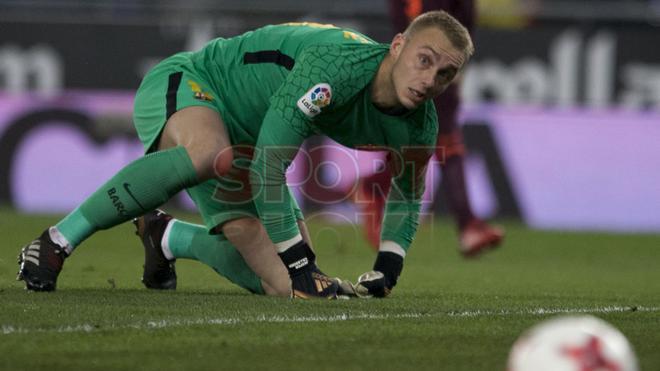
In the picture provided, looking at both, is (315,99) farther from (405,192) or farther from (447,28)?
(405,192)

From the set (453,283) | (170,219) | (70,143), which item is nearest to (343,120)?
(170,219)

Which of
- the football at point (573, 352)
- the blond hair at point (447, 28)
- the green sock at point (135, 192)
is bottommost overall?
the green sock at point (135, 192)

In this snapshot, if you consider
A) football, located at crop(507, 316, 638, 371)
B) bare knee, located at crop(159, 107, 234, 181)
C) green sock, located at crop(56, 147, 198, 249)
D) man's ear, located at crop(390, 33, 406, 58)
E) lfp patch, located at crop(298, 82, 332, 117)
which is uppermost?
man's ear, located at crop(390, 33, 406, 58)

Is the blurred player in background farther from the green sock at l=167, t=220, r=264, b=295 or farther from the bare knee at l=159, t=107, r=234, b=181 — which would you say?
the bare knee at l=159, t=107, r=234, b=181

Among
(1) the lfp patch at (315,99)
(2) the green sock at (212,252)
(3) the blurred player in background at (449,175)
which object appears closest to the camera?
(1) the lfp patch at (315,99)

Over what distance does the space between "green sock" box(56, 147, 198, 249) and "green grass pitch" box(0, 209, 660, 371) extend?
0.27 m

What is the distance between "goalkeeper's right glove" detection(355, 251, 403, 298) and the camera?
17.5 ft

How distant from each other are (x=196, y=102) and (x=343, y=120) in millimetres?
614

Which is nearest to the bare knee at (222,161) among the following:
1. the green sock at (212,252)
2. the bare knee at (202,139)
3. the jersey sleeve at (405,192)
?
the bare knee at (202,139)

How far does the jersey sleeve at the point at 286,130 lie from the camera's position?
487 cm

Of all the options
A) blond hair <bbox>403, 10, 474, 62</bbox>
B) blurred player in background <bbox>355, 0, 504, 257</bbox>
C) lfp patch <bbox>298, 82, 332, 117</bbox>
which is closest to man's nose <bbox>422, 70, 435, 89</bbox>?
blond hair <bbox>403, 10, 474, 62</bbox>

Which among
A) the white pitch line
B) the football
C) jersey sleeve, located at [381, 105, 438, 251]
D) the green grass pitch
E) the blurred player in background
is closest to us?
the football

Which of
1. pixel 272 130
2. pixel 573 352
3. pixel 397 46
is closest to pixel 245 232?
pixel 272 130

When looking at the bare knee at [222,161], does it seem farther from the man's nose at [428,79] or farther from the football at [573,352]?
the football at [573,352]
